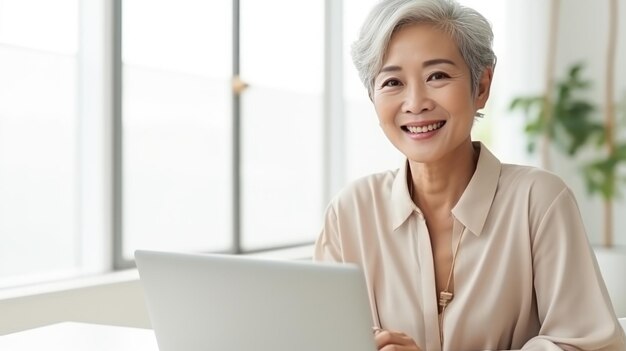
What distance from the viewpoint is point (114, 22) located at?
329 centimetres

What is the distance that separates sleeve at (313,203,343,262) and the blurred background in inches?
64.4

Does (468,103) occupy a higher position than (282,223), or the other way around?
(468,103)

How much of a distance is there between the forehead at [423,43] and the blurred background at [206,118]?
186 cm

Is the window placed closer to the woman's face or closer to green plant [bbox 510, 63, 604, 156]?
green plant [bbox 510, 63, 604, 156]

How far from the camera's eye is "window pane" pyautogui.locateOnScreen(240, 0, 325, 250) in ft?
13.8

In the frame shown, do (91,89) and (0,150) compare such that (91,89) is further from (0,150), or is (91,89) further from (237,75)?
(237,75)

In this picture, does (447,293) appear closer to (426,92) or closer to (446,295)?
(446,295)

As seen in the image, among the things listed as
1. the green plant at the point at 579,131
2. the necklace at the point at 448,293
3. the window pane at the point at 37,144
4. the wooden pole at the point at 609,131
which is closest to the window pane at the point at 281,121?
A: the window pane at the point at 37,144

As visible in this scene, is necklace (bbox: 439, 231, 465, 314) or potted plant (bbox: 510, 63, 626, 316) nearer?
necklace (bbox: 439, 231, 465, 314)

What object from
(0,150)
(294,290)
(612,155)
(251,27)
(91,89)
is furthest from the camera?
(612,155)

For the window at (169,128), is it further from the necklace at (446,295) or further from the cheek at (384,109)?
the necklace at (446,295)

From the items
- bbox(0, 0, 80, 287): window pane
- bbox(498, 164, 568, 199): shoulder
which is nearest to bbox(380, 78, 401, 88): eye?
bbox(498, 164, 568, 199): shoulder

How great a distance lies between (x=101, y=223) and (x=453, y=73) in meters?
2.02

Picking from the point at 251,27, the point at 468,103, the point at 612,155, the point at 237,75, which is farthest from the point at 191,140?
the point at 612,155
